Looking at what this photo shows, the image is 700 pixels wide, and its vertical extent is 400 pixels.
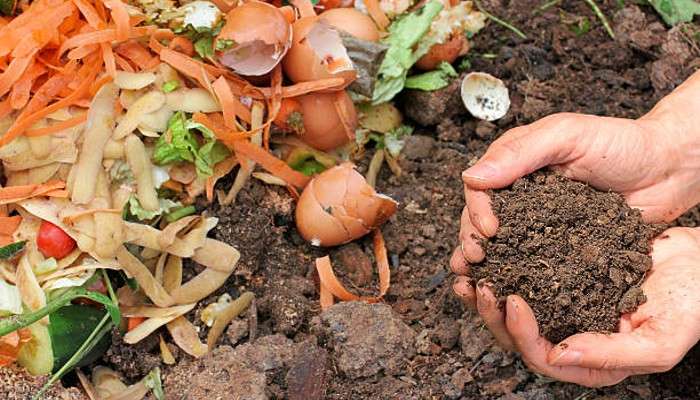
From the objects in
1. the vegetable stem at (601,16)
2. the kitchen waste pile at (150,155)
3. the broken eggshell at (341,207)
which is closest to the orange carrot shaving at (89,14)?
the kitchen waste pile at (150,155)

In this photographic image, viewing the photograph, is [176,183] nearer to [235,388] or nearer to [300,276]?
[300,276]

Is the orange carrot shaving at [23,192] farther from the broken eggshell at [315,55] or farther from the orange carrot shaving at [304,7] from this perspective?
the orange carrot shaving at [304,7]

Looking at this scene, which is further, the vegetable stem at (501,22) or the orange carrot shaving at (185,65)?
the vegetable stem at (501,22)

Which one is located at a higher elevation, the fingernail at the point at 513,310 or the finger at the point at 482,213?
the finger at the point at 482,213

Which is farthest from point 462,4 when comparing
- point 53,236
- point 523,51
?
point 53,236

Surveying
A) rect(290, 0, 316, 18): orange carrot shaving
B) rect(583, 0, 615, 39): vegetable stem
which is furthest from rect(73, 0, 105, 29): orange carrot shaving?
rect(583, 0, 615, 39): vegetable stem

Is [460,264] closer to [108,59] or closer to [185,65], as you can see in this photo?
[185,65]
